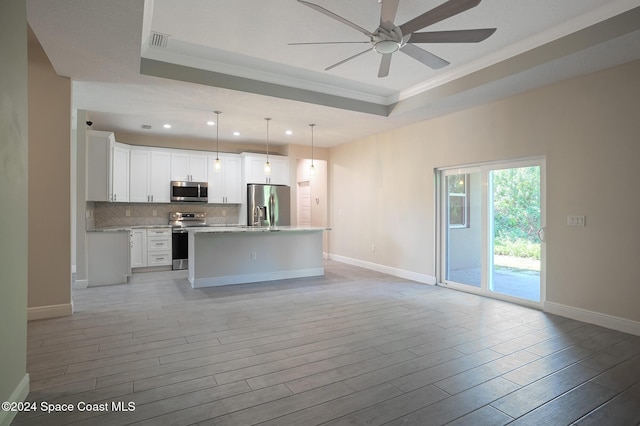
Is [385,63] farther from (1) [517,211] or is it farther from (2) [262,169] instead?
(2) [262,169]

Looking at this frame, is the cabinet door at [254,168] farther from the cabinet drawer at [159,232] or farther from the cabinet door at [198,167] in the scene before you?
the cabinet drawer at [159,232]

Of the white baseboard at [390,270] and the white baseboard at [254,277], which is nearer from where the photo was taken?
the white baseboard at [254,277]

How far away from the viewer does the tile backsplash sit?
668 cm

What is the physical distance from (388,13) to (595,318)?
368 cm

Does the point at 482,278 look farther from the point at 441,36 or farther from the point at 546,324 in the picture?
the point at 441,36

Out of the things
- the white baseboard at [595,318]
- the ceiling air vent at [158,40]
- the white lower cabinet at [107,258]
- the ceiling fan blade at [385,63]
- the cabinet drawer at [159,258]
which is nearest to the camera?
the ceiling fan blade at [385,63]

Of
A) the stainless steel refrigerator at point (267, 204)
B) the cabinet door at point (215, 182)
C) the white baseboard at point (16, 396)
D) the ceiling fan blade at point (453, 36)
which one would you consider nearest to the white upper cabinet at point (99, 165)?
the cabinet door at point (215, 182)

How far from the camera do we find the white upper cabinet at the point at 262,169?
7551 millimetres

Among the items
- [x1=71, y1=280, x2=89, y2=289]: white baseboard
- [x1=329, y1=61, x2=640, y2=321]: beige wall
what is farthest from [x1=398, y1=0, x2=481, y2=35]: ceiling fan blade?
[x1=71, y1=280, x2=89, y2=289]: white baseboard

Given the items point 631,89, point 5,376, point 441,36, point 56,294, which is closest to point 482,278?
point 631,89

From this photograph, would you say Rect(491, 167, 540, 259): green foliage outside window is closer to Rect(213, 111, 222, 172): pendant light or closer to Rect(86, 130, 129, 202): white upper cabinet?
Rect(213, 111, 222, 172): pendant light

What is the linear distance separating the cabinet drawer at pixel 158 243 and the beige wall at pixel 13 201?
4.52 meters

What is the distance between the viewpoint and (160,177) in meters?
6.94

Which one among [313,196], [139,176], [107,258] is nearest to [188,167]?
[139,176]
